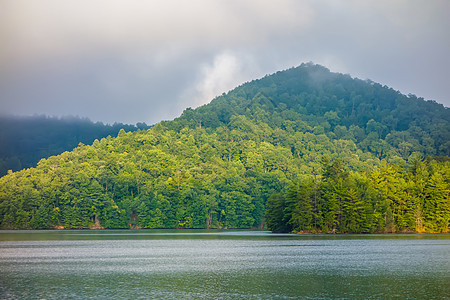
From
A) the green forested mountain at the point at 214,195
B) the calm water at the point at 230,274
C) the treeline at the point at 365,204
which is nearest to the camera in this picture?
the calm water at the point at 230,274

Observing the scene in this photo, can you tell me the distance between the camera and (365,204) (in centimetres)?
11012

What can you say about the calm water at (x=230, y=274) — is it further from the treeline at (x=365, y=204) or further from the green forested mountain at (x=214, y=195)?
the green forested mountain at (x=214, y=195)

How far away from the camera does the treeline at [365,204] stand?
356 ft

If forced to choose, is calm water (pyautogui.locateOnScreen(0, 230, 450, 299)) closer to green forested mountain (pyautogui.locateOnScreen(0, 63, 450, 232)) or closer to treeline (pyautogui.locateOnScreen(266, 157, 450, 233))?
treeline (pyautogui.locateOnScreen(266, 157, 450, 233))

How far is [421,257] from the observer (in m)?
55.8

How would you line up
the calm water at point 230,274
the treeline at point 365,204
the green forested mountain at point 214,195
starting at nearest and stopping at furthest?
the calm water at point 230,274 → the treeline at point 365,204 → the green forested mountain at point 214,195

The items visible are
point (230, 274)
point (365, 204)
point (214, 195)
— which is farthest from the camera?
point (214, 195)

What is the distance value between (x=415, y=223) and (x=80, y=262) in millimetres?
86936

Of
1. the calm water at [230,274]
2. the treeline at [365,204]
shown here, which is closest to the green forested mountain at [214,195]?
the treeline at [365,204]

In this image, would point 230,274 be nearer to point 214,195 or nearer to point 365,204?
point 365,204

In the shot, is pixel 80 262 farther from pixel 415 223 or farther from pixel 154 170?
pixel 154 170

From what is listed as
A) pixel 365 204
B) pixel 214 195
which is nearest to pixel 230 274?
pixel 365 204

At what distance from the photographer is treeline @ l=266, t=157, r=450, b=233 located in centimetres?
10850

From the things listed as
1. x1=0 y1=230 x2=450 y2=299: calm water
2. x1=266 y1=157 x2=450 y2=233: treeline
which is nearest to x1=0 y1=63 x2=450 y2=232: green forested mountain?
x1=266 y1=157 x2=450 y2=233: treeline
